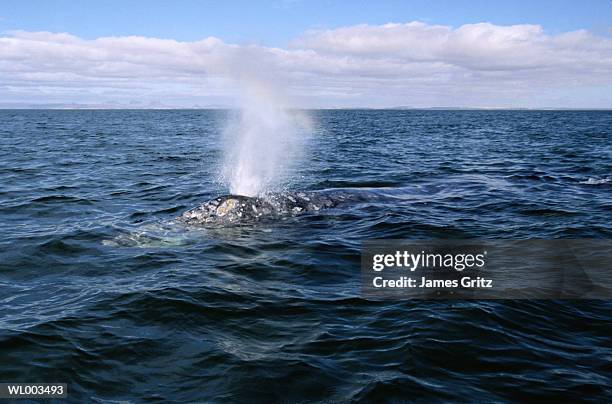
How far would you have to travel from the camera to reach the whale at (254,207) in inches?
604

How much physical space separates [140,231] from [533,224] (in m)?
11.4

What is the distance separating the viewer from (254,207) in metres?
16.1

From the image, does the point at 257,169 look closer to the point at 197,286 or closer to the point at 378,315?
the point at 197,286

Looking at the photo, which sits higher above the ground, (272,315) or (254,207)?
(254,207)

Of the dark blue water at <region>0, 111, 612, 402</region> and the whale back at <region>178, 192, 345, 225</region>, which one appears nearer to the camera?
the dark blue water at <region>0, 111, 612, 402</region>

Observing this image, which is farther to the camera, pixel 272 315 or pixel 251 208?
pixel 251 208

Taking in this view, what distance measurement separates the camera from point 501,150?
4272 centimetres

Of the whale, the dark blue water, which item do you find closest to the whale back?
the whale

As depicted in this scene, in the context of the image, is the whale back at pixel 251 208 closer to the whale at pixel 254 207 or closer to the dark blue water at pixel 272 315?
the whale at pixel 254 207

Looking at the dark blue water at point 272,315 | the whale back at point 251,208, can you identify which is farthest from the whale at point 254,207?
the dark blue water at point 272,315

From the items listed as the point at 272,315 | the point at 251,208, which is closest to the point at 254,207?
the point at 251,208

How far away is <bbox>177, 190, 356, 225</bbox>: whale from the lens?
50.3 ft

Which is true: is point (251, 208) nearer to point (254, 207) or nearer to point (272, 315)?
point (254, 207)

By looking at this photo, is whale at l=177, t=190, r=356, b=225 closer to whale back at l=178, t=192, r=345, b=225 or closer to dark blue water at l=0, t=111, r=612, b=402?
whale back at l=178, t=192, r=345, b=225
